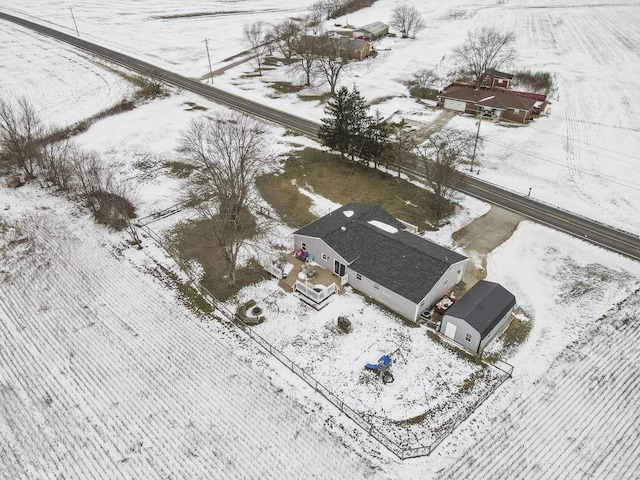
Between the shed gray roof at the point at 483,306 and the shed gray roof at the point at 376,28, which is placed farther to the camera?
the shed gray roof at the point at 376,28

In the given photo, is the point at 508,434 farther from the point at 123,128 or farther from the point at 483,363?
the point at 123,128

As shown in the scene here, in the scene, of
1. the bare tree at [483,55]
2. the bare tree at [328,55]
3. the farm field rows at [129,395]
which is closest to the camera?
the farm field rows at [129,395]

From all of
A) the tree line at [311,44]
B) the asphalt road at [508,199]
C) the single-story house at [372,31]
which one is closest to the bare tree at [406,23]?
the tree line at [311,44]

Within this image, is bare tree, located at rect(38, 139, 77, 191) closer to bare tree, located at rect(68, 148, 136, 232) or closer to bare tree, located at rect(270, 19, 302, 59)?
bare tree, located at rect(68, 148, 136, 232)

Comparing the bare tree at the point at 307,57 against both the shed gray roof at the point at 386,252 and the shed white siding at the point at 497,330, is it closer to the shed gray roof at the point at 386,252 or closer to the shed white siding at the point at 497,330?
the shed gray roof at the point at 386,252

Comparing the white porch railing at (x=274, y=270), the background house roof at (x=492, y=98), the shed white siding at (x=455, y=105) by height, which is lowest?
the white porch railing at (x=274, y=270)

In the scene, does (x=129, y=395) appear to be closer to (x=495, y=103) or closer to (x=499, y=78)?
(x=495, y=103)

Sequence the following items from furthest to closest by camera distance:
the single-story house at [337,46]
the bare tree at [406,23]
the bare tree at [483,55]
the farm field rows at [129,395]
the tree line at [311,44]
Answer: the bare tree at [406,23], the single-story house at [337,46], the tree line at [311,44], the bare tree at [483,55], the farm field rows at [129,395]
